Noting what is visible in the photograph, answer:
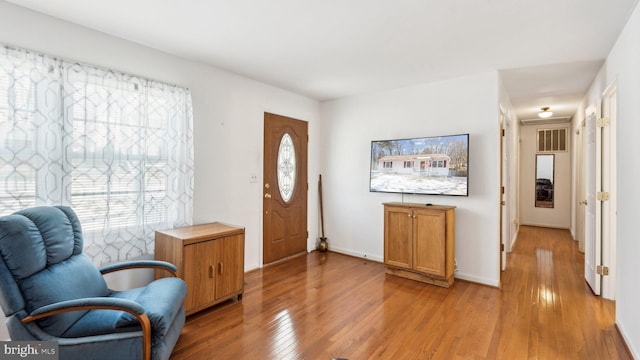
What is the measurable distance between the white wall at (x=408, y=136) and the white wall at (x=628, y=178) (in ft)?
3.60

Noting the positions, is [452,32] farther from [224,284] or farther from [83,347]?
[83,347]

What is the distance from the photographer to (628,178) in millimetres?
2355

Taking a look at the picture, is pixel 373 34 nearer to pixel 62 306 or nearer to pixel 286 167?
pixel 286 167

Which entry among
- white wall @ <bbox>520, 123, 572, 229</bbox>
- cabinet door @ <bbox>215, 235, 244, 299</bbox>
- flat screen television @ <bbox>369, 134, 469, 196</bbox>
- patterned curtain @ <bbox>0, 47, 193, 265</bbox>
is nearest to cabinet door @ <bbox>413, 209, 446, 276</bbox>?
flat screen television @ <bbox>369, 134, 469, 196</bbox>

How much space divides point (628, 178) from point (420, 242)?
75.6 inches

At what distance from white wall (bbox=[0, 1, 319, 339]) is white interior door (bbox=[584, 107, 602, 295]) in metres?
3.72

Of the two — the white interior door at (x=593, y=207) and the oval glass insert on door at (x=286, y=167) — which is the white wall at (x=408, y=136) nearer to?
the oval glass insert on door at (x=286, y=167)

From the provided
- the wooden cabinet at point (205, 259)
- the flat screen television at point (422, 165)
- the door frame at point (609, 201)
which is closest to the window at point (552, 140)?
the door frame at point (609, 201)

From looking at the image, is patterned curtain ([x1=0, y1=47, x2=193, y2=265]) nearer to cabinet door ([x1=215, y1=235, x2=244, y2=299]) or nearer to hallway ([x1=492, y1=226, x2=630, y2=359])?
cabinet door ([x1=215, y1=235, x2=244, y2=299])

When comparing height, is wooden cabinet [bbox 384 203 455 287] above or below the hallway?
above

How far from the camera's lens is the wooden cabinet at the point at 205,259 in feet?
8.84

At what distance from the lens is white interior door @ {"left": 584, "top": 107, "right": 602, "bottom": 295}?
10.8ft

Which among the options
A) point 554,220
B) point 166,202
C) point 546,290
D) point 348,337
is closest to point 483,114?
point 546,290

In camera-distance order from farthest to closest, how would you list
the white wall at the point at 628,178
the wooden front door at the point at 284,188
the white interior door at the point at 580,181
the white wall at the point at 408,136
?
1. the white interior door at the point at 580,181
2. the wooden front door at the point at 284,188
3. the white wall at the point at 408,136
4. the white wall at the point at 628,178
